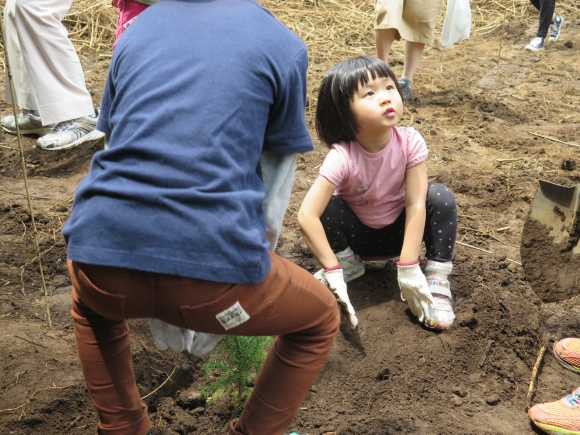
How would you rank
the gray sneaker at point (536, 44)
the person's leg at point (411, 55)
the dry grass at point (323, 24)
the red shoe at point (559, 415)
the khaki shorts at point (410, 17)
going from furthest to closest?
the gray sneaker at point (536, 44) → the dry grass at point (323, 24) → the person's leg at point (411, 55) → the khaki shorts at point (410, 17) → the red shoe at point (559, 415)

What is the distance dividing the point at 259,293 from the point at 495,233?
7.48 feet

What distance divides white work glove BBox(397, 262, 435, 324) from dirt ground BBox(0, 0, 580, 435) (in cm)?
10

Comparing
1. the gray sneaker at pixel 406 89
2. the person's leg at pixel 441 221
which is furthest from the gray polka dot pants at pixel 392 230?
the gray sneaker at pixel 406 89

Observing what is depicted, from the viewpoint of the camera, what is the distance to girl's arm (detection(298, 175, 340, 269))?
2727 mm

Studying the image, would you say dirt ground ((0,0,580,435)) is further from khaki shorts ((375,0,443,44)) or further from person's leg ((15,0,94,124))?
khaki shorts ((375,0,443,44))

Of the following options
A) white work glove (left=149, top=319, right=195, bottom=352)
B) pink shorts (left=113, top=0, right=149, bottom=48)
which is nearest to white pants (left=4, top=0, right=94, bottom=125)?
pink shorts (left=113, top=0, right=149, bottom=48)

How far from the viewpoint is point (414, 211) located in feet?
9.28

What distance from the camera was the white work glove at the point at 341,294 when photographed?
8.57ft

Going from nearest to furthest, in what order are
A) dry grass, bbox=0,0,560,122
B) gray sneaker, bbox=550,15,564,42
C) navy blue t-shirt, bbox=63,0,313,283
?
navy blue t-shirt, bbox=63,0,313,283
dry grass, bbox=0,0,560,122
gray sneaker, bbox=550,15,564,42

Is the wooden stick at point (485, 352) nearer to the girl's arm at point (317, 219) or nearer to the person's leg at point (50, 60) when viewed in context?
the girl's arm at point (317, 219)

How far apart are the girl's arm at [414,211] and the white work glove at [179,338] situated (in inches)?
42.4

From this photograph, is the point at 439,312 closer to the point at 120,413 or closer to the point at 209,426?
the point at 209,426

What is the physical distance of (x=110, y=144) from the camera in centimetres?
170

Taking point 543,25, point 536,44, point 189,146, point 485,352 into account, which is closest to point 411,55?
point 536,44
